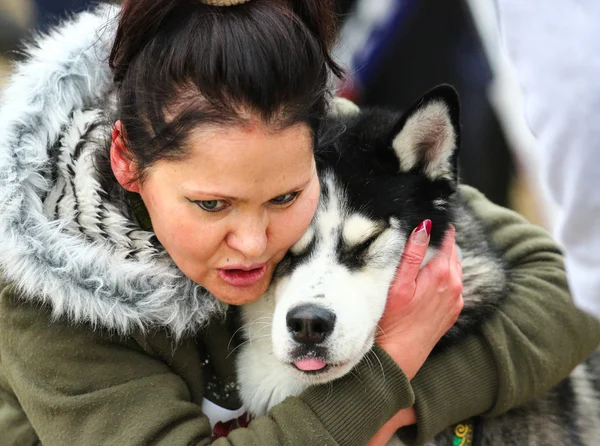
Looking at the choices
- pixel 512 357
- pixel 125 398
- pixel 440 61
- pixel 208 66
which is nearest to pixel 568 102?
pixel 208 66

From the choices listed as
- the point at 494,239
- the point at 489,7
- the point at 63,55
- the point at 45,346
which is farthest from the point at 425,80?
the point at 45,346

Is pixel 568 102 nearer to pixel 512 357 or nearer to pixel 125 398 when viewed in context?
pixel 125 398

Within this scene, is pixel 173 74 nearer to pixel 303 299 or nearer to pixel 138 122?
pixel 138 122

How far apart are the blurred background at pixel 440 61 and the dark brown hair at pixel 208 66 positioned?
2.44m

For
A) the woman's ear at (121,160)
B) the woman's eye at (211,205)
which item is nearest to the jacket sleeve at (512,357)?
the woman's eye at (211,205)

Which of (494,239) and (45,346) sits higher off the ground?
(45,346)

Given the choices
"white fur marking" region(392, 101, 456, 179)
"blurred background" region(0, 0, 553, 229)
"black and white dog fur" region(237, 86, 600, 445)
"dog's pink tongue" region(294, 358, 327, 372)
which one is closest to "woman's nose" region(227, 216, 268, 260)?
"black and white dog fur" region(237, 86, 600, 445)

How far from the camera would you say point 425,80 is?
14.4 feet

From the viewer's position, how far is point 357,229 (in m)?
2.11

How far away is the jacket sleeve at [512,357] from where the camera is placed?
2.14 meters

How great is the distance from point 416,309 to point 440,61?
2.57 meters

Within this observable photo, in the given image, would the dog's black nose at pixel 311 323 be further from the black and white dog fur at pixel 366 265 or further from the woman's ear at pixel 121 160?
the woman's ear at pixel 121 160

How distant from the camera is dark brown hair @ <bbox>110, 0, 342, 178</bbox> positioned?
163 centimetres

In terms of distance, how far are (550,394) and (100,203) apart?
5.50 feet
